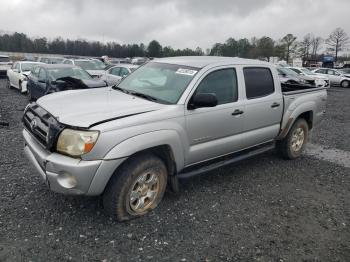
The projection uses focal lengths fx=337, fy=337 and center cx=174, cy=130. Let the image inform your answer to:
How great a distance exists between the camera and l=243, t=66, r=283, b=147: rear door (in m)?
4.84

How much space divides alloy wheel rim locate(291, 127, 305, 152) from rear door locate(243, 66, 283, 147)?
0.77 metres

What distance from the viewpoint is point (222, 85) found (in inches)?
178

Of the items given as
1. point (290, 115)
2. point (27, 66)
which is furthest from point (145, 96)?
point (27, 66)

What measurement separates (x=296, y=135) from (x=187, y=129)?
Answer: 3.03 meters

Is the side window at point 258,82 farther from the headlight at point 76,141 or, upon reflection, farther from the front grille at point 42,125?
the front grille at point 42,125

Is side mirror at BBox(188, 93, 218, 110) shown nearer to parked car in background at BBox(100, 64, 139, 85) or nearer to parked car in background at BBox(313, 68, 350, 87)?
parked car in background at BBox(100, 64, 139, 85)

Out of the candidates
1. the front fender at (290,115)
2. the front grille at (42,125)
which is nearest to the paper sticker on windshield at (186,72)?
the front grille at (42,125)

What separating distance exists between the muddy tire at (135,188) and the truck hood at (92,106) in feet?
1.74

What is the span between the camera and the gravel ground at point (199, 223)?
3.28m

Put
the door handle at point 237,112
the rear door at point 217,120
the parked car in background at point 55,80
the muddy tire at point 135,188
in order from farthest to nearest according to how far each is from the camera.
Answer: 1. the parked car in background at point 55,80
2. the door handle at point 237,112
3. the rear door at point 217,120
4. the muddy tire at point 135,188

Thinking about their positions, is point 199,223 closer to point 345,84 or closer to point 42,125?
point 42,125

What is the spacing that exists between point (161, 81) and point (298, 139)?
3172mm

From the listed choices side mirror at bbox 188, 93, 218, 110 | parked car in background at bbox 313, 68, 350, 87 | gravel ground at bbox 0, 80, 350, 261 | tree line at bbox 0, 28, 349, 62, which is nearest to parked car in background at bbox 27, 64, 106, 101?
gravel ground at bbox 0, 80, 350, 261

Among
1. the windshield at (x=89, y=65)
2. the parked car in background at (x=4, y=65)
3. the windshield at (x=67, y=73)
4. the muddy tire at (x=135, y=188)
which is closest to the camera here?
the muddy tire at (x=135, y=188)
